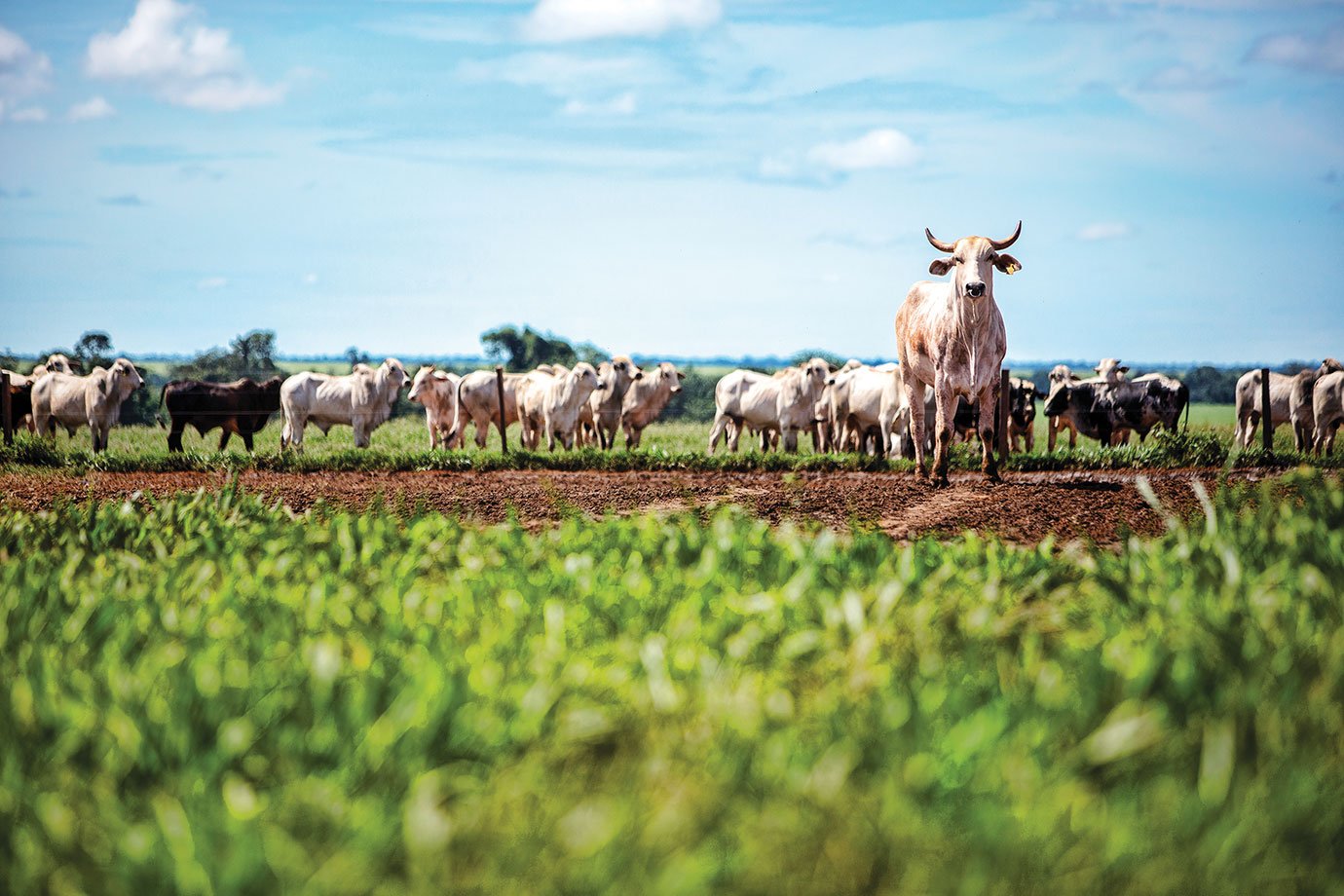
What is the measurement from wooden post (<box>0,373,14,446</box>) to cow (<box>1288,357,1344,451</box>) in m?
22.4

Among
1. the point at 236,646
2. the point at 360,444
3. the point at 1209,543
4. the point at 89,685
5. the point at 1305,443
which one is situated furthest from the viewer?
the point at 360,444

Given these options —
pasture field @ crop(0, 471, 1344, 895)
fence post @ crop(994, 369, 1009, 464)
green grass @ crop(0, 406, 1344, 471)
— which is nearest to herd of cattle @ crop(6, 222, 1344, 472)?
fence post @ crop(994, 369, 1009, 464)

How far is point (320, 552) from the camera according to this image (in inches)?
258

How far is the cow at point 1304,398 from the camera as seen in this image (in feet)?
74.4

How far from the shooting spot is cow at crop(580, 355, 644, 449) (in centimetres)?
2545

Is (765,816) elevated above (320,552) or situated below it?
below

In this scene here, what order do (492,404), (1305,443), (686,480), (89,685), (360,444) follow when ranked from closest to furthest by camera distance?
1. (89,685)
2. (686,480)
3. (1305,443)
4. (360,444)
5. (492,404)

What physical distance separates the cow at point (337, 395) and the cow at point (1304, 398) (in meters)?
18.4

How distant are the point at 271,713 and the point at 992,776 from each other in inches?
92.8

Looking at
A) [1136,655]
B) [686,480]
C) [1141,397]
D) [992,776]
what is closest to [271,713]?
[992,776]

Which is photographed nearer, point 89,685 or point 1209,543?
point 89,685

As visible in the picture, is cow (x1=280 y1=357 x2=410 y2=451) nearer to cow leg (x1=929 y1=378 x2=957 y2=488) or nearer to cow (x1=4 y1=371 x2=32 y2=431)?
cow (x1=4 y1=371 x2=32 y2=431)

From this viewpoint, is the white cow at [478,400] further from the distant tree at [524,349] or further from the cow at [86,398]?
the distant tree at [524,349]

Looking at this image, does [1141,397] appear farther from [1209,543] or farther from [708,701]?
[708,701]
